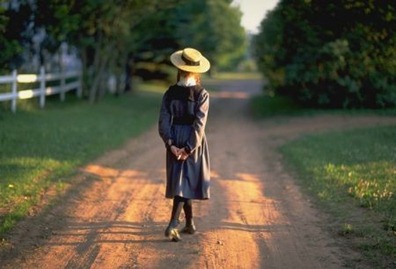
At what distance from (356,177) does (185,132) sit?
14.7 ft

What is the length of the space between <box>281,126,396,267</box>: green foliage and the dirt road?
33cm

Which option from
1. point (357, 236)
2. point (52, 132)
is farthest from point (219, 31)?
point (357, 236)

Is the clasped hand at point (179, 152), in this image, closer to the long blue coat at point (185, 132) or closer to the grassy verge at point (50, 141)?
the long blue coat at point (185, 132)

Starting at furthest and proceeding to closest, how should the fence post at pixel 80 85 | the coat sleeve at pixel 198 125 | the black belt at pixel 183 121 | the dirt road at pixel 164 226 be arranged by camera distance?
1. the fence post at pixel 80 85
2. the black belt at pixel 183 121
3. the coat sleeve at pixel 198 125
4. the dirt road at pixel 164 226

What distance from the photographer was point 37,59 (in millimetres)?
25609

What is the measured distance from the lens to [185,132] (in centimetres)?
711

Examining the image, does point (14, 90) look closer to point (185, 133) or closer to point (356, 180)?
point (356, 180)

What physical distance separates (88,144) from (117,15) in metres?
12.0

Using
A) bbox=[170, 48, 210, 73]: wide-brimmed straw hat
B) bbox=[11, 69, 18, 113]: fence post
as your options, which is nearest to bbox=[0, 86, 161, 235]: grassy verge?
bbox=[11, 69, 18, 113]: fence post

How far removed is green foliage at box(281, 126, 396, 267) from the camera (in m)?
7.47

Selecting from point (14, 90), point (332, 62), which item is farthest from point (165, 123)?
point (332, 62)

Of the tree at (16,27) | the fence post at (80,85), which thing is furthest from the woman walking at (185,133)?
the fence post at (80,85)

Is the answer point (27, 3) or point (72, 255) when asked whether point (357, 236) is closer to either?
point (72, 255)

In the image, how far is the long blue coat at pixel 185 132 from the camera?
277 inches
